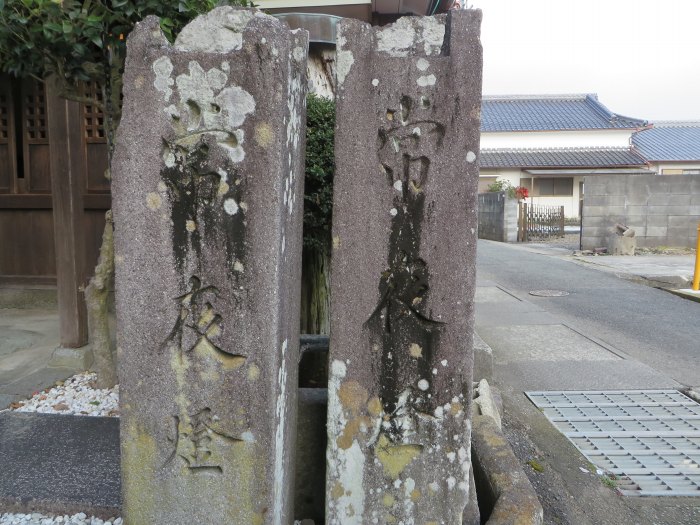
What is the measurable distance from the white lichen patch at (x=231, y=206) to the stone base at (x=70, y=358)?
318cm

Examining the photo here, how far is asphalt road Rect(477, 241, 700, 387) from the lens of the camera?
16.4 feet

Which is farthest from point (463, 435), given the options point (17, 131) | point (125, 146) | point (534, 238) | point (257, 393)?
point (534, 238)

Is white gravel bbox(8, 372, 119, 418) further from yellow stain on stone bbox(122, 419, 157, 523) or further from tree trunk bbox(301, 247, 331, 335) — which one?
yellow stain on stone bbox(122, 419, 157, 523)

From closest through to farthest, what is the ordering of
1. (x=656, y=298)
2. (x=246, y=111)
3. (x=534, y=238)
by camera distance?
(x=246, y=111), (x=656, y=298), (x=534, y=238)

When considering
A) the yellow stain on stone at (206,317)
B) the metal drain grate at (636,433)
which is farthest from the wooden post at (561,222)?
the yellow stain on stone at (206,317)

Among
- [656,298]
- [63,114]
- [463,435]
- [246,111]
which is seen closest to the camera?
[246,111]

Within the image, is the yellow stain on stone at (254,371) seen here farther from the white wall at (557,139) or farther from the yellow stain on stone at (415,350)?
the white wall at (557,139)

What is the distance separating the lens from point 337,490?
1.96 metres

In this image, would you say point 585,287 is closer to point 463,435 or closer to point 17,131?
point 463,435

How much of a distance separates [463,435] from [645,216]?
13216mm

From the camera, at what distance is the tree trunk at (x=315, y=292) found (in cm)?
368

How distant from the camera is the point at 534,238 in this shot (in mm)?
18031

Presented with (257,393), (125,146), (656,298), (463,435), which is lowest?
(656,298)

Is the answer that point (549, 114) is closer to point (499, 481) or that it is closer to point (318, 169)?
point (318, 169)
